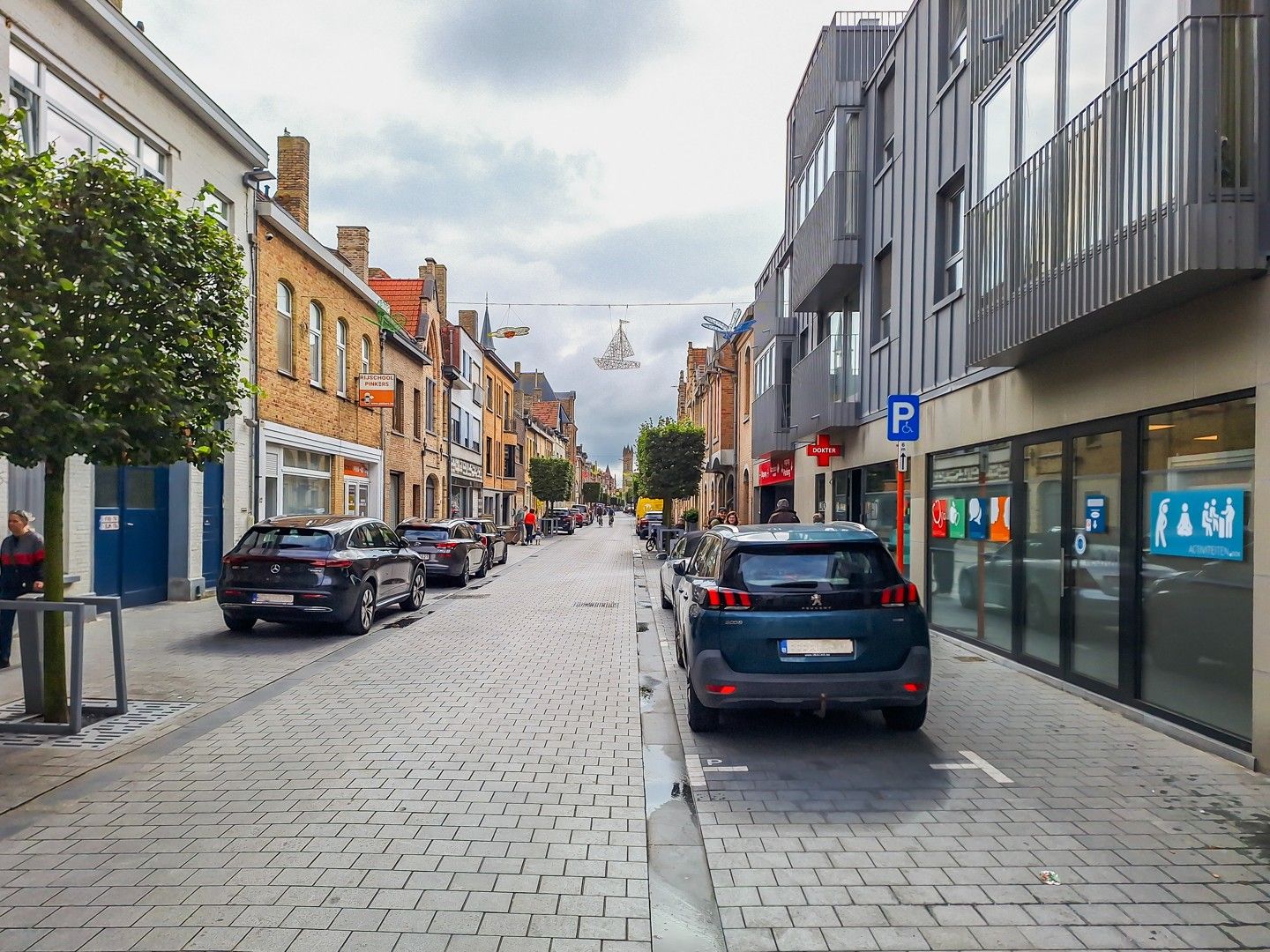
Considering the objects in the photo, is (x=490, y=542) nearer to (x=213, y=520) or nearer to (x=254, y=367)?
(x=254, y=367)

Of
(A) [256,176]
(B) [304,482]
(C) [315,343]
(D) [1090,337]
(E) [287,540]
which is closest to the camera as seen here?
(D) [1090,337]

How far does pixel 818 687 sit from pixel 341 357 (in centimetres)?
1884

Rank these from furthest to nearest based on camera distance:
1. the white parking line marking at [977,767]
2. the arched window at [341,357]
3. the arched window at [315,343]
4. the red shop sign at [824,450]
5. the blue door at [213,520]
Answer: the arched window at [341,357] → the arched window at [315,343] → the red shop sign at [824,450] → the blue door at [213,520] → the white parking line marking at [977,767]

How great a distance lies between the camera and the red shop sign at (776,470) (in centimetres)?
2238

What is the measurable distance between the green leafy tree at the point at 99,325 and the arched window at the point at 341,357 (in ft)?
49.3

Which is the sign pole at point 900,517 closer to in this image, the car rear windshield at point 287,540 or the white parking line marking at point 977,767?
the white parking line marking at point 977,767

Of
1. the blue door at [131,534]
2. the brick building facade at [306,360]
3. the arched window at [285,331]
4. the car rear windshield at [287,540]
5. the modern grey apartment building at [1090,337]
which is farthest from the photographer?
the arched window at [285,331]

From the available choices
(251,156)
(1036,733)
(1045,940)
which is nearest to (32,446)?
(1045,940)

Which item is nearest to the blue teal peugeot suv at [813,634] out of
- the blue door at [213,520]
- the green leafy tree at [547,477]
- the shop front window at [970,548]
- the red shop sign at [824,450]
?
the shop front window at [970,548]

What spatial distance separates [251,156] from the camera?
1633 centimetres

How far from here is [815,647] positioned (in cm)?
606

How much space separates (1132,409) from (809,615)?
127 inches

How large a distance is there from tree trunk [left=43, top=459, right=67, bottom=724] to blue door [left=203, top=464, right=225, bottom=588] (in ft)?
29.5

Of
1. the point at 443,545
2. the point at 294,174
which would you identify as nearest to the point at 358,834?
the point at 443,545
